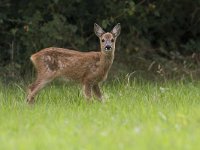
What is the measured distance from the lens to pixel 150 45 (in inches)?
697

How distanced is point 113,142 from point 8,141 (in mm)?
1122

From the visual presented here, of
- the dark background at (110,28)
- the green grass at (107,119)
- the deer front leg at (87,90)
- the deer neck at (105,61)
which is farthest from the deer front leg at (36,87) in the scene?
the dark background at (110,28)

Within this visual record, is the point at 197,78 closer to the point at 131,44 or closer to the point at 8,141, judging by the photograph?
the point at 131,44

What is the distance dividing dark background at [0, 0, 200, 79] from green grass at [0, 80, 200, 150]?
2.63 m

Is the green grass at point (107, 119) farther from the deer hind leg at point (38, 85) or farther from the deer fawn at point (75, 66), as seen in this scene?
the deer fawn at point (75, 66)

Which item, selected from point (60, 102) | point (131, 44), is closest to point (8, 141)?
point (60, 102)

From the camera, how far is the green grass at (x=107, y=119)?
7281 millimetres

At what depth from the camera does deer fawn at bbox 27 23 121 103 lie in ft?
39.8

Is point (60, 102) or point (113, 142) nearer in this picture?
point (113, 142)

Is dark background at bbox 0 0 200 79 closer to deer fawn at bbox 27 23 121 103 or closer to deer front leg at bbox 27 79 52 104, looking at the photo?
deer fawn at bbox 27 23 121 103

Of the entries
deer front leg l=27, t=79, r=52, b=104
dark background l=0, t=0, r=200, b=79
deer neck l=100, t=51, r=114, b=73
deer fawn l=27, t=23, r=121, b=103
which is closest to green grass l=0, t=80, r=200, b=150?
deer front leg l=27, t=79, r=52, b=104

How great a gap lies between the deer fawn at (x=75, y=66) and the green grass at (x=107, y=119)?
25 centimetres

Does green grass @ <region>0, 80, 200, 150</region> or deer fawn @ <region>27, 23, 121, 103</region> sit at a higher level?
deer fawn @ <region>27, 23, 121, 103</region>

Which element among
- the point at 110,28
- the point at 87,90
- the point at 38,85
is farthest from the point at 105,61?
the point at 110,28
